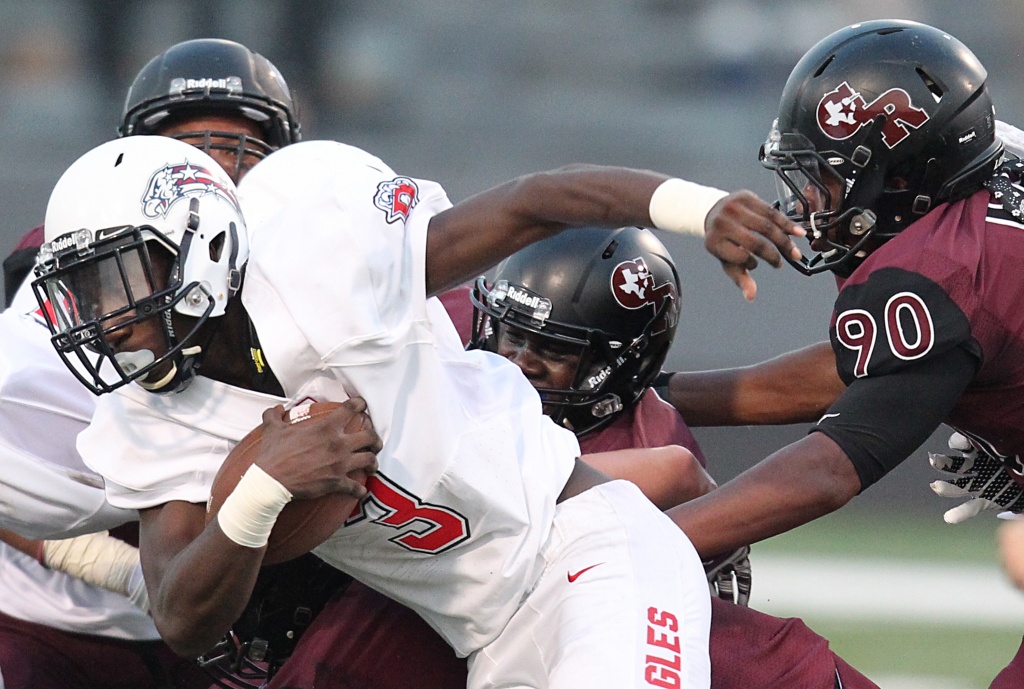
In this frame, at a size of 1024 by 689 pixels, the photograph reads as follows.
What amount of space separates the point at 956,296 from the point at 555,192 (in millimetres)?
871

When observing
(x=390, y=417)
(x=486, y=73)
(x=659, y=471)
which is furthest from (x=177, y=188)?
(x=486, y=73)

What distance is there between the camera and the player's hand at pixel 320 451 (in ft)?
7.04

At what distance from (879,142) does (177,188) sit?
1494mm

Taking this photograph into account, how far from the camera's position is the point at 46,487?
9.03ft

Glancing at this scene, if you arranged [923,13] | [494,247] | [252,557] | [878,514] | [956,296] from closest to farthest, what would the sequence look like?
[252,557]
[494,247]
[956,296]
[878,514]
[923,13]

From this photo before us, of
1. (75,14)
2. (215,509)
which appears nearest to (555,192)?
(215,509)

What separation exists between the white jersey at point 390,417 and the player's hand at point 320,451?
74 millimetres

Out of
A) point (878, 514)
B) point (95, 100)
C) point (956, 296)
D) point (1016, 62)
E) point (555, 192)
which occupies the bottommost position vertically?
point (878, 514)

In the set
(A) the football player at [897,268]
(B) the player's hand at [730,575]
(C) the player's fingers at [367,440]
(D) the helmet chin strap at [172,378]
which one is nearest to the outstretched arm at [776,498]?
(A) the football player at [897,268]

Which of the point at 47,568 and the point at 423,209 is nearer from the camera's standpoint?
the point at 423,209

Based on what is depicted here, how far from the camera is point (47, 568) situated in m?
3.13

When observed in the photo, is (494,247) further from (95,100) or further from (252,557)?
(95,100)

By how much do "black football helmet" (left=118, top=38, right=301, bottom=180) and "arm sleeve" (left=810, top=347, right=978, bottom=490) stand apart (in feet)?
6.79

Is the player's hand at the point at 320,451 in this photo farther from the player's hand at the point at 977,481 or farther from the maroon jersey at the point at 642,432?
the player's hand at the point at 977,481
